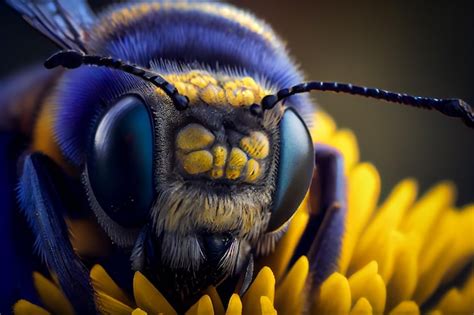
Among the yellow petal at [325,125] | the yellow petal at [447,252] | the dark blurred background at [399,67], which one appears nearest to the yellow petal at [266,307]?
the yellow petal at [447,252]

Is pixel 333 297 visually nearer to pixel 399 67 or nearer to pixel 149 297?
pixel 149 297

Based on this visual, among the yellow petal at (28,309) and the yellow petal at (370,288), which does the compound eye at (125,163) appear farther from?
the yellow petal at (370,288)

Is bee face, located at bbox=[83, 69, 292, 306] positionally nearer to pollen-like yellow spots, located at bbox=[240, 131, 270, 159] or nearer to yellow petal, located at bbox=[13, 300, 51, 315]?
pollen-like yellow spots, located at bbox=[240, 131, 270, 159]

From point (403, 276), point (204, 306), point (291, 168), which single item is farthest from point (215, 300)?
point (403, 276)

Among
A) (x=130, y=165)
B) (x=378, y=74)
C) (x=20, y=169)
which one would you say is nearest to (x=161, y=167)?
(x=130, y=165)

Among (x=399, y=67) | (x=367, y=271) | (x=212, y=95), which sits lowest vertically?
(x=367, y=271)

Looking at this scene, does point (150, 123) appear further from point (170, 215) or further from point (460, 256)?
point (460, 256)

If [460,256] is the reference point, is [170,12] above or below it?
above
